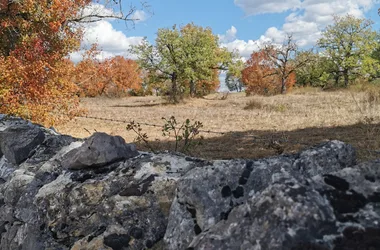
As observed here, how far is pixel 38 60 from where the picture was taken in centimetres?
1161

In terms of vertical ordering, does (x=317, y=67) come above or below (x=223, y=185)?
above

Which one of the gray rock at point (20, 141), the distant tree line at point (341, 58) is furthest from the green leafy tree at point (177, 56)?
the gray rock at point (20, 141)

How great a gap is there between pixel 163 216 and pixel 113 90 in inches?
2605

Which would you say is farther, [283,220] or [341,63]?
[341,63]

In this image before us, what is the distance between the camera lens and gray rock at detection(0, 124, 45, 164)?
4328 mm

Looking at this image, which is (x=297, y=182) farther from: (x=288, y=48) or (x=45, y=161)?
(x=288, y=48)

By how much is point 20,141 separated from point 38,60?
7.87 metres

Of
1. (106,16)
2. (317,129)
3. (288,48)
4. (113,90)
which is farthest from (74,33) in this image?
(113,90)

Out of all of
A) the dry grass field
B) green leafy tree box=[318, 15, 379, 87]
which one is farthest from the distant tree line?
the dry grass field

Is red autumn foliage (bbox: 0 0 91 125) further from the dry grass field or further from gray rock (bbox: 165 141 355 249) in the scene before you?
gray rock (bbox: 165 141 355 249)

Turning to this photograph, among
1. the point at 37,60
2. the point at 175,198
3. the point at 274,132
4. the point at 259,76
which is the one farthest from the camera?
the point at 259,76

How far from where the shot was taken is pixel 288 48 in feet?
140

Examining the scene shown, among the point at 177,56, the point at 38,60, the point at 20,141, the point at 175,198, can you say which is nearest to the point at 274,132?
the point at 38,60

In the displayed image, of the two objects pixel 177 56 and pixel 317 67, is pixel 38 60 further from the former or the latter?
pixel 317 67
